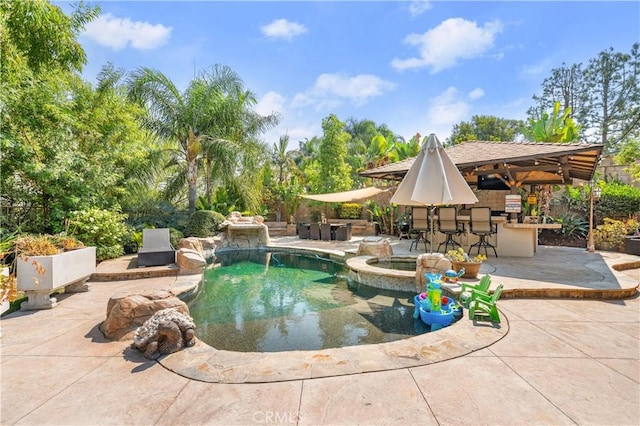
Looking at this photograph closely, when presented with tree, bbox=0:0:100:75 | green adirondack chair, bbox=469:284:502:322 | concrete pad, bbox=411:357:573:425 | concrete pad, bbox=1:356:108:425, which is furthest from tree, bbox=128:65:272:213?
concrete pad, bbox=411:357:573:425

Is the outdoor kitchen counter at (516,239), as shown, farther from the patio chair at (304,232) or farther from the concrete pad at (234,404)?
the concrete pad at (234,404)

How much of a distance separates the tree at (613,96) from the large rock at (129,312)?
40304 millimetres

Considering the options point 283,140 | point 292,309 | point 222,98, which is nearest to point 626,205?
point 292,309

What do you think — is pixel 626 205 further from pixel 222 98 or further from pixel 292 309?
pixel 222 98

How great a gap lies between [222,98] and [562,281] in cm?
1379

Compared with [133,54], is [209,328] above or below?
below

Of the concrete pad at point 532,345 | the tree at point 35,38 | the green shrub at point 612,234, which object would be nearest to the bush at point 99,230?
the tree at point 35,38

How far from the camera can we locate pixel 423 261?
6.22m

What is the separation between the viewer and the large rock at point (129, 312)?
372cm

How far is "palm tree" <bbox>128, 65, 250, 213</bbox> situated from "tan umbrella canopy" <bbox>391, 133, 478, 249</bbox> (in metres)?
10.1

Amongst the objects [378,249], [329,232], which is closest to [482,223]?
[378,249]

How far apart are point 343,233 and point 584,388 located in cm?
1187

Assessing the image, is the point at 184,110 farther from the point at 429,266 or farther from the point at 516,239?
the point at 516,239

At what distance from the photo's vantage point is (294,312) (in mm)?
5578
